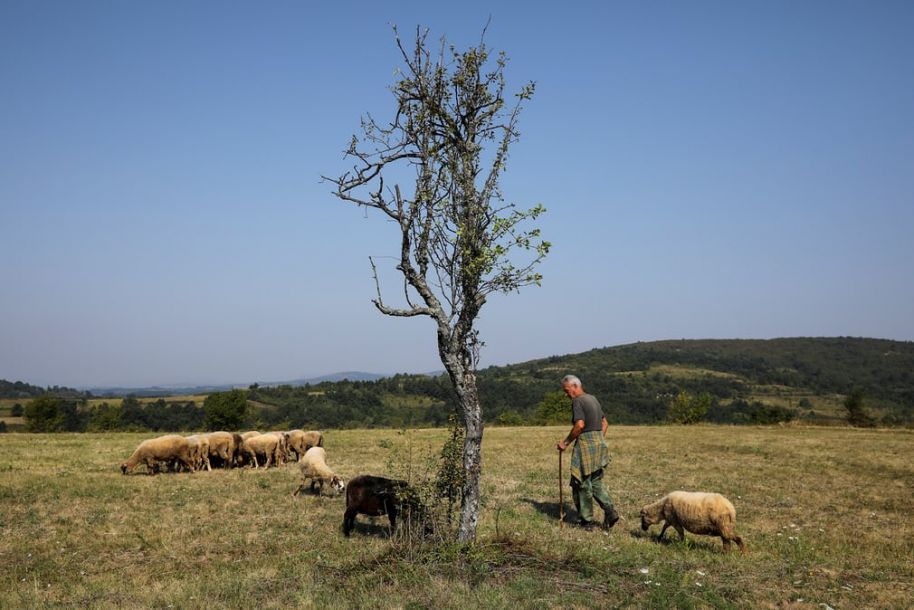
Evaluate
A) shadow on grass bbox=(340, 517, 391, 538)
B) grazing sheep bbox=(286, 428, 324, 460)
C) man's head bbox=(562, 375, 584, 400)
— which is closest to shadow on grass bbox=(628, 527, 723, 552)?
man's head bbox=(562, 375, 584, 400)

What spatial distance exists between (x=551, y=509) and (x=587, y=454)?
8.81 feet

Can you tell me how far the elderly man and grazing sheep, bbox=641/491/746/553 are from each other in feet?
4.65

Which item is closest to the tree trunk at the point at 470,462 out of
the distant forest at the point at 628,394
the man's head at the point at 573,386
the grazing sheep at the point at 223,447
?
the distant forest at the point at 628,394

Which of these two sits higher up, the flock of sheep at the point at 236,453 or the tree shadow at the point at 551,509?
the flock of sheep at the point at 236,453

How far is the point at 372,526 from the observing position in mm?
12203

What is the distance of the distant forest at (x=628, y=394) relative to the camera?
62.3 meters

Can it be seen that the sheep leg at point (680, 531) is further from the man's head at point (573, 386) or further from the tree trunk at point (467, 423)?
the tree trunk at point (467, 423)

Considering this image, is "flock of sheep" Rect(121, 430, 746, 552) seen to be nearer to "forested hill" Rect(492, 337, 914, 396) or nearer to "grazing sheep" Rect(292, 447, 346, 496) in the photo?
"grazing sheep" Rect(292, 447, 346, 496)

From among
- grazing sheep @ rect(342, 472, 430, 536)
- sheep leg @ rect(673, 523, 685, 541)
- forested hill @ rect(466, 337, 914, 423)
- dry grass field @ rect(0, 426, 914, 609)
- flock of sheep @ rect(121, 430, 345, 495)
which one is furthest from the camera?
forested hill @ rect(466, 337, 914, 423)

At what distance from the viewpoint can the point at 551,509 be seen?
45.1 ft

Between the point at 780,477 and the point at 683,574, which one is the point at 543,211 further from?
the point at 780,477

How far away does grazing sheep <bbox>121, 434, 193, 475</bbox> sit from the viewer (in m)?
18.8

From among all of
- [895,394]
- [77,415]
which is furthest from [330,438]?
[895,394]

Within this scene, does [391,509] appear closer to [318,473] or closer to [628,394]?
[318,473]
